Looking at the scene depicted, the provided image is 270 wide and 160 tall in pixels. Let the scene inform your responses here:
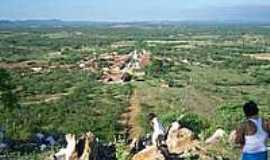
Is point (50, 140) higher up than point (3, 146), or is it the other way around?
point (3, 146)

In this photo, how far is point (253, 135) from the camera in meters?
7.52

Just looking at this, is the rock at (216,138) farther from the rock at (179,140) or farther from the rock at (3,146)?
the rock at (3,146)

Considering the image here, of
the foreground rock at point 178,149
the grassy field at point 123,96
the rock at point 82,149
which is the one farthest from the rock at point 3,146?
the rock at point 82,149

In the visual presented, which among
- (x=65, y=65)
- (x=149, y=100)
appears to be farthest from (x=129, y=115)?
(x=65, y=65)

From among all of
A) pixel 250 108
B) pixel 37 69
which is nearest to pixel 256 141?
pixel 250 108

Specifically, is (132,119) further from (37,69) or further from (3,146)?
(37,69)

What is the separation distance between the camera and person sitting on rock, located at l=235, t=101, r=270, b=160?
7523 millimetres

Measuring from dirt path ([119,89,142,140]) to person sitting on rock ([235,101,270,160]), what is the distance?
61.2 feet

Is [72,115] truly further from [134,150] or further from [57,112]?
[134,150]

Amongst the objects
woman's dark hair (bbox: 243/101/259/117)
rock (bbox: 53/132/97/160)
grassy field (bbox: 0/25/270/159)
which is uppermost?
woman's dark hair (bbox: 243/101/259/117)

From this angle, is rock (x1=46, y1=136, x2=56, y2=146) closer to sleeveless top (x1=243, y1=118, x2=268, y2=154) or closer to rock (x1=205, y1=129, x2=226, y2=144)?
rock (x1=205, y1=129, x2=226, y2=144)

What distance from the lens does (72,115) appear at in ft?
120

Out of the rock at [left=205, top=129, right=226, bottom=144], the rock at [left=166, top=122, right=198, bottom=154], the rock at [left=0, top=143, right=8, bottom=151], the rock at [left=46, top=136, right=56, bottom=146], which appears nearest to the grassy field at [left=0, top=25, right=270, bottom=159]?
the rock at [left=0, top=143, right=8, bottom=151]

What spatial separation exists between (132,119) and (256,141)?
28625 millimetres
